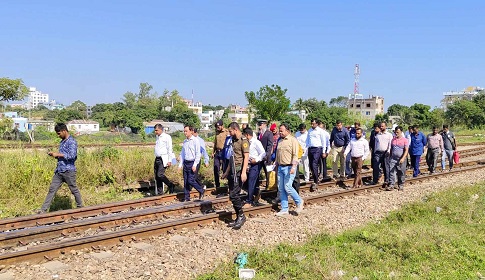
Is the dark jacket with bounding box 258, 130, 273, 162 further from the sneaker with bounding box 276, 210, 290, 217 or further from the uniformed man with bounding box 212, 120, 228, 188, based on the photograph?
the sneaker with bounding box 276, 210, 290, 217

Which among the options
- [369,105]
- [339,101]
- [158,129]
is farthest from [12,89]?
[339,101]

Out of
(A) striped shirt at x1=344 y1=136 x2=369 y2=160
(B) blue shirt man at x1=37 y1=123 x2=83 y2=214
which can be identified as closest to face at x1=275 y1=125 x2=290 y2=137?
(A) striped shirt at x1=344 y1=136 x2=369 y2=160

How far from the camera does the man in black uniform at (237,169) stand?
739 centimetres

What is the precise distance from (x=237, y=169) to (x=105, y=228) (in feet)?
8.39

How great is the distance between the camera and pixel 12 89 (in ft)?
109

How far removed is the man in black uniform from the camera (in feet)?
24.2

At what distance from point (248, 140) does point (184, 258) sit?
304 centimetres

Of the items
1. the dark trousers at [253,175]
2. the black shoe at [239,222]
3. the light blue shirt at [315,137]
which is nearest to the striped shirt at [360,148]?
the light blue shirt at [315,137]

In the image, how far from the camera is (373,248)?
6.14 meters

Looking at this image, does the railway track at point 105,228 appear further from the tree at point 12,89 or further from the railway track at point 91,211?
the tree at point 12,89

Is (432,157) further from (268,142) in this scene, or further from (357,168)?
(268,142)

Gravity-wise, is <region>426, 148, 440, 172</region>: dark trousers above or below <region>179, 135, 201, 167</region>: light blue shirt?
below

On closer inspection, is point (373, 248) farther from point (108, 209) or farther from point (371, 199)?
point (108, 209)

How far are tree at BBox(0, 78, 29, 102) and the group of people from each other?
27.6 meters
